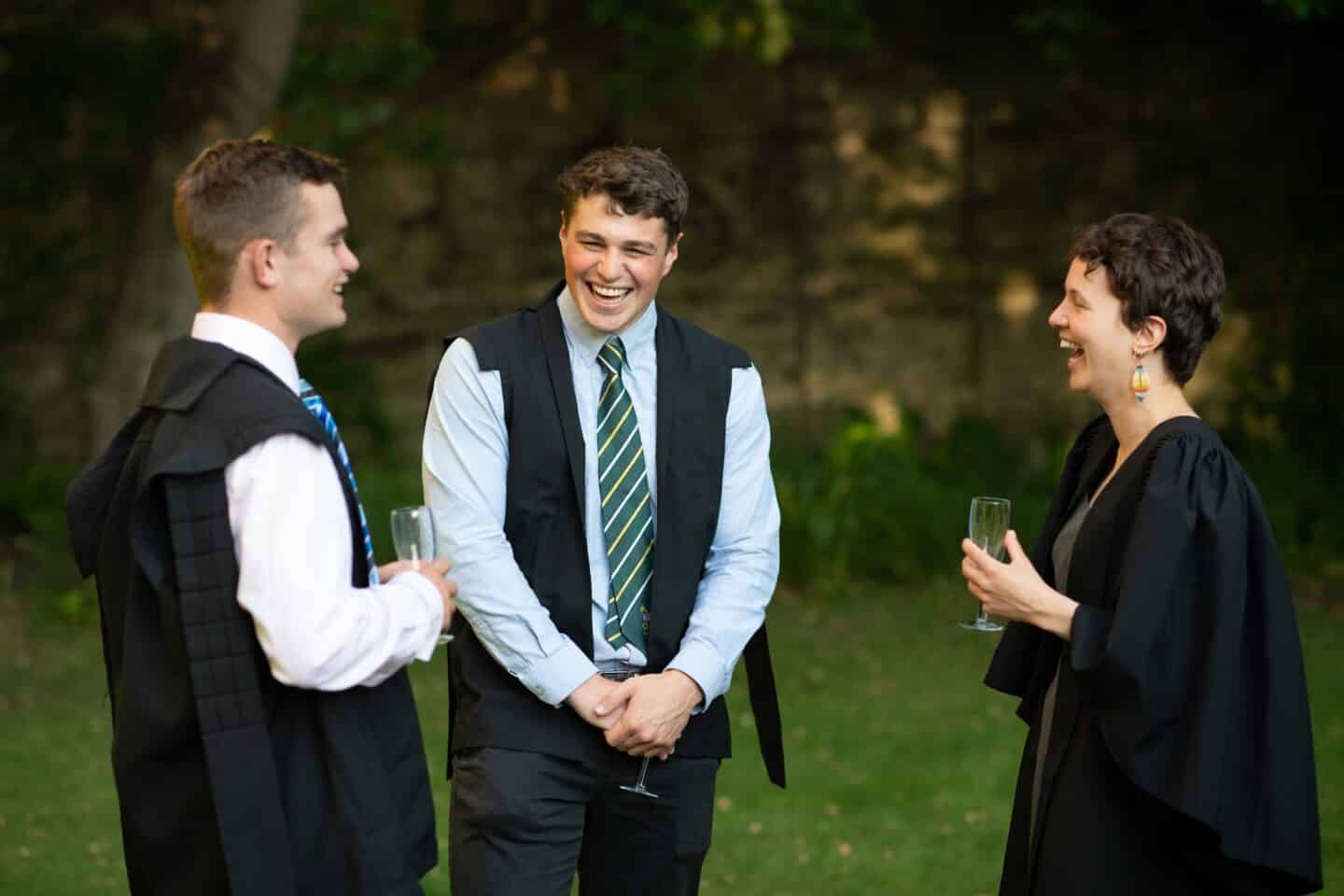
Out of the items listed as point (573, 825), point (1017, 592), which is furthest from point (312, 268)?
point (1017, 592)

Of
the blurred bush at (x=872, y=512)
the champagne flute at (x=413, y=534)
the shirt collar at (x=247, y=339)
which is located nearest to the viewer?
the shirt collar at (x=247, y=339)

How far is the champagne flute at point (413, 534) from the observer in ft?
Answer: 9.96

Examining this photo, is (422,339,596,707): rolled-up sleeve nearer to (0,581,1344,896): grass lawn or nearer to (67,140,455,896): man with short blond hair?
(67,140,455,896): man with short blond hair

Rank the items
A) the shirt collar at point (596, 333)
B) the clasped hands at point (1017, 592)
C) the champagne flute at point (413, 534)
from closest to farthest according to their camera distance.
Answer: the champagne flute at point (413, 534) < the clasped hands at point (1017, 592) < the shirt collar at point (596, 333)

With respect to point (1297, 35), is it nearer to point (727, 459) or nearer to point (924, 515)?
point (924, 515)

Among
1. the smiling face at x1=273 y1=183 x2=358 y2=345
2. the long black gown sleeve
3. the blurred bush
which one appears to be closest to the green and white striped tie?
the smiling face at x1=273 y1=183 x2=358 y2=345

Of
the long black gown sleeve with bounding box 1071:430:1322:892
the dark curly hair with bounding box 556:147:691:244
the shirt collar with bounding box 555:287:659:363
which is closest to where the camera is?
the long black gown sleeve with bounding box 1071:430:1322:892

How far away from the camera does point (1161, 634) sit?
126 inches

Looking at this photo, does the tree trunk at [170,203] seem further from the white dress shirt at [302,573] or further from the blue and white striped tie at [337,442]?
the white dress shirt at [302,573]

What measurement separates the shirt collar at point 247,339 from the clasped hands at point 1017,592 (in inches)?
53.6

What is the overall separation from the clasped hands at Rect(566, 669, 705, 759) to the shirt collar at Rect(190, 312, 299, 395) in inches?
39.2

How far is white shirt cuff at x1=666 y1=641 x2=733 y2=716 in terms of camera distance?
3566mm

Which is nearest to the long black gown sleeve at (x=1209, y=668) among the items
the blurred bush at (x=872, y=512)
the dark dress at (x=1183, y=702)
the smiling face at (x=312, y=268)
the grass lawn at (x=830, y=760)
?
the dark dress at (x=1183, y=702)

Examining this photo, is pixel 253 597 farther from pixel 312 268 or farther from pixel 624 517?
pixel 624 517
